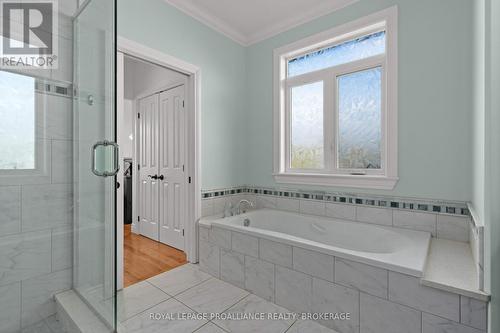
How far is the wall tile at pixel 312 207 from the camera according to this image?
259 cm

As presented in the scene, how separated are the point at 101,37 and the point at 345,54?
A: 2.19m

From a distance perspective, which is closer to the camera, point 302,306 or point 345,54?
point 302,306

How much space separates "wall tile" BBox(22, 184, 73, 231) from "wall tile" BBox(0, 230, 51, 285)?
0.21ft

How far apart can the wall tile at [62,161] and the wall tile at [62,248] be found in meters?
0.34

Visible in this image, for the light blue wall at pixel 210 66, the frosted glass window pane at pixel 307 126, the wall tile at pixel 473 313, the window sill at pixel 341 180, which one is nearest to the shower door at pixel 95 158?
the light blue wall at pixel 210 66

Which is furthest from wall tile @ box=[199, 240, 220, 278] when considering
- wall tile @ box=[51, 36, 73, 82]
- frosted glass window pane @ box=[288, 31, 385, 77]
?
frosted glass window pane @ box=[288, 31, 385, 77]

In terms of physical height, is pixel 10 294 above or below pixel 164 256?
above

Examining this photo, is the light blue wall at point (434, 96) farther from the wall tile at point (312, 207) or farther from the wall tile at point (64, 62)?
the wall tile at point (64, 62)

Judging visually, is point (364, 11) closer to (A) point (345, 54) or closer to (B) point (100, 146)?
(A) point (345, 54)

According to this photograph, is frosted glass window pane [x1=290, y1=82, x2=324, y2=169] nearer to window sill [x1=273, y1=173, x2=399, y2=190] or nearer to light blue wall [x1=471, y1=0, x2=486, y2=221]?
window sill [x1=273, y1=173, x2=399, y2=190]

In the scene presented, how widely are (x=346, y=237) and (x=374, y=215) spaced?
33cm

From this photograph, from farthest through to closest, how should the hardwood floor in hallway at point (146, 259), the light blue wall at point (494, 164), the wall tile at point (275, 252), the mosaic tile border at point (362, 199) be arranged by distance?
the hardwood floor in hallway at point (146, 259) < the mosaic tile border at point (362, 199) < the wall tile at point (275, 252) < the light blue wall at point (494, 164)

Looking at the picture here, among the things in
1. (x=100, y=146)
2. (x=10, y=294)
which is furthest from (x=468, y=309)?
(x=10, y=294)

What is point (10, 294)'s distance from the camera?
1.50 m
